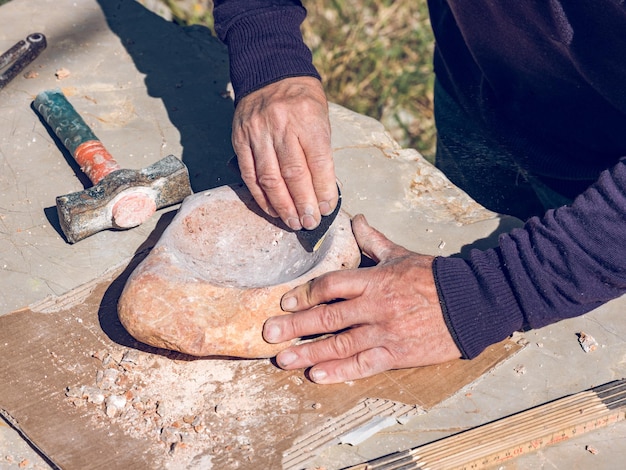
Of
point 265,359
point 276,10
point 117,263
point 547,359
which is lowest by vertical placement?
point 547,359

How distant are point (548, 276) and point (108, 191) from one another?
4.84ft

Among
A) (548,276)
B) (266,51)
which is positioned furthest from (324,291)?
(266,51)

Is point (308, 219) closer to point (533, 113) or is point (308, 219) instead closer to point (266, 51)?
point (266, 51)

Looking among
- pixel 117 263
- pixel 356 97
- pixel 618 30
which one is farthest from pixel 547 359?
pixel 356 97

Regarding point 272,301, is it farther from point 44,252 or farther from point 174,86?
point 174,86

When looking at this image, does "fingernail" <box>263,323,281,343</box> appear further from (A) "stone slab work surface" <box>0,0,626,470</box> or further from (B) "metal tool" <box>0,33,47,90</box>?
(B) "metal tool" <box>0,33,47,90</box>

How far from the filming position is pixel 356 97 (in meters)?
4.91

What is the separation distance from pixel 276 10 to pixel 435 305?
1.30 m

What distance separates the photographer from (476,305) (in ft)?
7.62

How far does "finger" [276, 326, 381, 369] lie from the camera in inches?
91.2

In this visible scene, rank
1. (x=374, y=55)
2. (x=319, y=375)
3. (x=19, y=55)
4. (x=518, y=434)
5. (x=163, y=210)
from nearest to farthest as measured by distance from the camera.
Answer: (x=518, y=434), (x=319, y=375), (x=163, y=210), (x=19, y=55), (x=374, y=55)

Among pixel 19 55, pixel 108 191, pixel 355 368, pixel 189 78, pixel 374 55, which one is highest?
pixel 19 55

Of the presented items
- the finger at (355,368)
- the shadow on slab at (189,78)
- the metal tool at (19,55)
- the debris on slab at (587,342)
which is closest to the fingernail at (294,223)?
the finger at (355,368)

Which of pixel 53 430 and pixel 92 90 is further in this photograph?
pixel 92 90
